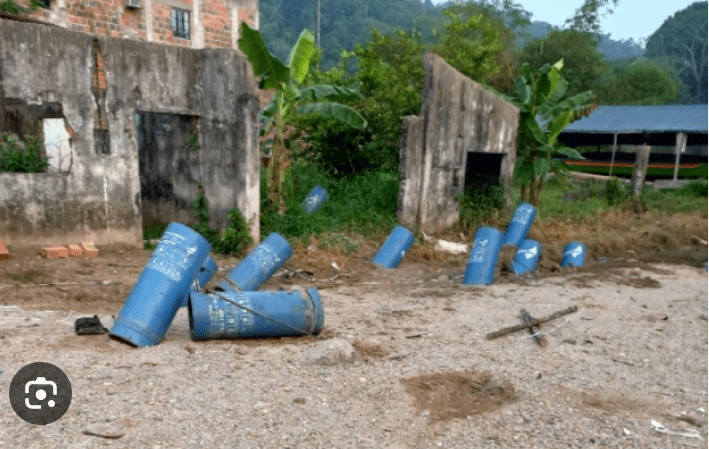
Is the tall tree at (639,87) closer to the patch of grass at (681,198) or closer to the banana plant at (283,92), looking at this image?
the patch of grass at (681,198)

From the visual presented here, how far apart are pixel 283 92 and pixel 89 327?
513cm

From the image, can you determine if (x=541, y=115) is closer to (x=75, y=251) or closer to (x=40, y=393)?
(x=75, y=251)

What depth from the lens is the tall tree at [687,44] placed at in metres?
38.2

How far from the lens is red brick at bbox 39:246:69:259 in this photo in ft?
Result: 21.0

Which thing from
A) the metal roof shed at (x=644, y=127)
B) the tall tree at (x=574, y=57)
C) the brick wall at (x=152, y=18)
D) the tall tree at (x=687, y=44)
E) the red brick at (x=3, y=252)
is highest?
the tall tree at (x=687, y=44)

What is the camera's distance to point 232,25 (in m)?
14.6

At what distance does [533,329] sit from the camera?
4.74 meters

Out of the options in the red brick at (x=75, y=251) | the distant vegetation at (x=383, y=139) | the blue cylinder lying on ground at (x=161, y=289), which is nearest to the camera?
the blue cylinder lying on ground at (x=161, y=289)

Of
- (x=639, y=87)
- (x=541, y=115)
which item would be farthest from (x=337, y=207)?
(x=639, y=87)

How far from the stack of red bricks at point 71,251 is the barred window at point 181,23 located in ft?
27.5

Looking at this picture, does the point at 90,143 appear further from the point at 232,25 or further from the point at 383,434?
the point at 232,25

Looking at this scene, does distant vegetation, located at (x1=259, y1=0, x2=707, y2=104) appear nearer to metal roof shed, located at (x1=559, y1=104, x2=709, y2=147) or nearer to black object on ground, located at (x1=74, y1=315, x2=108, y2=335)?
→ metal roof shed, located at (x1=559, y1=104, x2=709, y2=147)

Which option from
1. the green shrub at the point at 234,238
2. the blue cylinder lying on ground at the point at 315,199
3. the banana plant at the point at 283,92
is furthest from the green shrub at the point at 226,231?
the blue cylinder lying on ground at the point at 315,199

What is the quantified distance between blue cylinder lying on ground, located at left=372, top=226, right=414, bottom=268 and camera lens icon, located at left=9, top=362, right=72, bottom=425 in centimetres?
472
